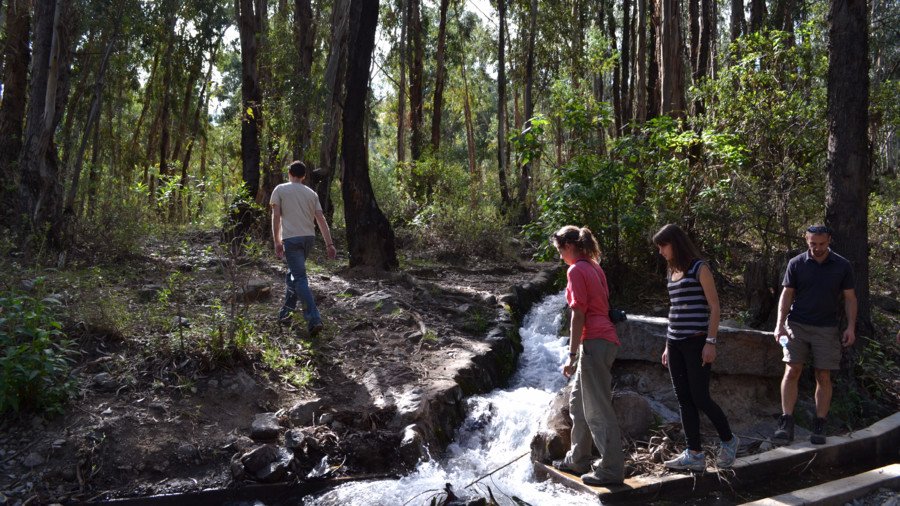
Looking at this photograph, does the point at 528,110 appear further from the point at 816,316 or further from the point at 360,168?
the point at 816,316

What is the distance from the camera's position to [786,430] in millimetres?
6516

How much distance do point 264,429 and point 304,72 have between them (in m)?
14.3

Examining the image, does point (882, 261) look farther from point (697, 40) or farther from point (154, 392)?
point (154, 392)

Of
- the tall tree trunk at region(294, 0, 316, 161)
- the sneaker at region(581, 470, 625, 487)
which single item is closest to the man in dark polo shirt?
the sneaker at region(581, 470, 625, 487)

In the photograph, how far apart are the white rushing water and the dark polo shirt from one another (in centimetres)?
276

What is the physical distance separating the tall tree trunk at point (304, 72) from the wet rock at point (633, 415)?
11828 mm

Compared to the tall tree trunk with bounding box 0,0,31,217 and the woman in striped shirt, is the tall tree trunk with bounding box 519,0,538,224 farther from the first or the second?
the woman in striped shirt

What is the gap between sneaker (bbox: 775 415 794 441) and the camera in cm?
650

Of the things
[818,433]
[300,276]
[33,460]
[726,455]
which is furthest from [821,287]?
[33,460]

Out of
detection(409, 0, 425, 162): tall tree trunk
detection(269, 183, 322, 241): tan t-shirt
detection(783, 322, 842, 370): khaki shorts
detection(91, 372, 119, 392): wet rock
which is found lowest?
detection(91, 372, 119, 392): wet rock

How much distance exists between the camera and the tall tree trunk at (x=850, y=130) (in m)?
7.90

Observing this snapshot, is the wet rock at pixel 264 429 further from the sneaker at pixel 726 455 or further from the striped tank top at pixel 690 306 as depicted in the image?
the sneaker at pixel 726 455

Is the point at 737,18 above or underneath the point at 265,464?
above

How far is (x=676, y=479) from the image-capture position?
18.2 ft
